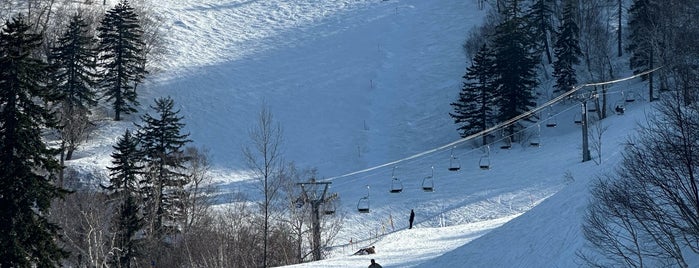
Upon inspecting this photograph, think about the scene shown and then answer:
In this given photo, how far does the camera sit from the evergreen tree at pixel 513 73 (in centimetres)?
6338

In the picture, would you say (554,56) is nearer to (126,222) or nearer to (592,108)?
(592,108)

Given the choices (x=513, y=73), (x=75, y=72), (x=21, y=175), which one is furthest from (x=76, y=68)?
(x=21, y=175)

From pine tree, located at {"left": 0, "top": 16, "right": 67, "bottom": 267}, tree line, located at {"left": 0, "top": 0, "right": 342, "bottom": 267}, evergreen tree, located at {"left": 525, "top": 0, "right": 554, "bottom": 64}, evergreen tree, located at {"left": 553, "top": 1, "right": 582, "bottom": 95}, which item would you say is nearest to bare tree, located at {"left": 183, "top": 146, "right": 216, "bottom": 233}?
tree line, located at {"left": 0, "top": 0, "right": 342, "bottom": 267}

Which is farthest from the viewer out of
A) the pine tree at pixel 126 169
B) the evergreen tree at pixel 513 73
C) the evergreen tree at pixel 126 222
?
the evergreen tree at pixel 513 73

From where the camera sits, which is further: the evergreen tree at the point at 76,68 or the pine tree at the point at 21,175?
the evergreen tree at the point at 76,68

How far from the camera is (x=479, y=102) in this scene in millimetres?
63969

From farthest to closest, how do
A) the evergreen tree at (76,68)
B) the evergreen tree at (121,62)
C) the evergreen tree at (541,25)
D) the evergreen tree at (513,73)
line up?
the evergreen tree at (541,25)
the evergreen tree at (121,62)
the evergreen tree at (76,68)
the evergreen tree at (513,73)

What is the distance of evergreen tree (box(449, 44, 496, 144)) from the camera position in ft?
206

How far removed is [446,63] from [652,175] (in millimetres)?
56088

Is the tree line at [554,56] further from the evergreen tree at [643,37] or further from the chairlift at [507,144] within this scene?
the chairlift at [507,144]

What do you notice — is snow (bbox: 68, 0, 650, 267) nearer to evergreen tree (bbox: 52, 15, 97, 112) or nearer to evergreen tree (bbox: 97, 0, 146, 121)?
evergreen tree (bbox: 97, 0, 146, 121)

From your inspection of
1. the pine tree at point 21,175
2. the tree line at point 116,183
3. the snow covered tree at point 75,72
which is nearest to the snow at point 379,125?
the tree line at point 116,183

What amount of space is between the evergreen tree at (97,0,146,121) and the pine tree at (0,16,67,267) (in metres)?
42.6

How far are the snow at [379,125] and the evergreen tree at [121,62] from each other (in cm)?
252
